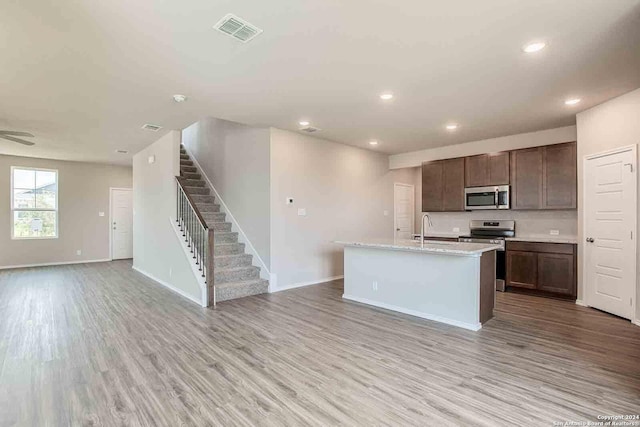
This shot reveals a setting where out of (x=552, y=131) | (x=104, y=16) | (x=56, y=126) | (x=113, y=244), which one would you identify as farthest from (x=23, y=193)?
(x=552, y=131)

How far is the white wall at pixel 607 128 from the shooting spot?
12.5ft

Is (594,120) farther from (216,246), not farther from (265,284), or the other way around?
(216,246)

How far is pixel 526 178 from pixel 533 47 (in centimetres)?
333

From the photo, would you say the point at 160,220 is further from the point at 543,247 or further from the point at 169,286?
the point at 543,247

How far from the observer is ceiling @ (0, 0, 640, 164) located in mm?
2293

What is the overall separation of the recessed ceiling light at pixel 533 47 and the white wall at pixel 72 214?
980 centimetres

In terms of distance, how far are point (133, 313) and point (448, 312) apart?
4.03m

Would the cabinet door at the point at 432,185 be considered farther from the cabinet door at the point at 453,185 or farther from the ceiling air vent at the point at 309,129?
the ceiling air vent at the point at 309,129

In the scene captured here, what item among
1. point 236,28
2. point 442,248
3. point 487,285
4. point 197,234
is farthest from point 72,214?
point 487,285

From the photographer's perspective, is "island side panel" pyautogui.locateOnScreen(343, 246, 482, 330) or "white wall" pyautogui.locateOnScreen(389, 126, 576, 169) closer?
"island side panel" pyautogui.locateOnScreen(343, 246, 482, 330)

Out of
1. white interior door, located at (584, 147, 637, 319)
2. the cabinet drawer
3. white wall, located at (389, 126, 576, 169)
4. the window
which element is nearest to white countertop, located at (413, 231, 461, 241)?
the cabinet drawer

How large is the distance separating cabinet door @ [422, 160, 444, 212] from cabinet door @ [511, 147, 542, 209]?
1.36m

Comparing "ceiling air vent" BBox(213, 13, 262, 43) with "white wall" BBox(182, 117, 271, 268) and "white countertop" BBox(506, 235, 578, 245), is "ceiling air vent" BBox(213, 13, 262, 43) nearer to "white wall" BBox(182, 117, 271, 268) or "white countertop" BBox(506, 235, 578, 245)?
"white wall" BBox(182, 117, 271, 268)

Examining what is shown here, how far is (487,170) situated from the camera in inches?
235
